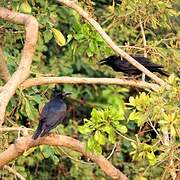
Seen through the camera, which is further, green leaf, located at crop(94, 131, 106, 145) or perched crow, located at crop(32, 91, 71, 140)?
perched crow, located at crop(32, 91, 71, 140)

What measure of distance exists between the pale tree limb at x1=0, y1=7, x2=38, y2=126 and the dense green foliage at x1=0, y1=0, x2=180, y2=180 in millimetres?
307

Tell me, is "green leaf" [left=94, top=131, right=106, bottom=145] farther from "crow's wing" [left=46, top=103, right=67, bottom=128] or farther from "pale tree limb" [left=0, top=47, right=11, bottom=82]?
"pale tree limb" [left=0, top=47, right=11, bottom=82]

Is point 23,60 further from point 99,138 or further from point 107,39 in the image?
point 99,138

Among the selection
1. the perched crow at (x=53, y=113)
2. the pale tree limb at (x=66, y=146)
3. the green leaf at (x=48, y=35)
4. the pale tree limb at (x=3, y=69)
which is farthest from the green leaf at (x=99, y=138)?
the green leaf at (x=48, y=35)

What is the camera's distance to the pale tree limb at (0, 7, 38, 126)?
14.1 feet

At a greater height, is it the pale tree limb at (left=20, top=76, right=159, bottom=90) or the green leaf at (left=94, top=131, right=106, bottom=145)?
the pale tree limb at (left=20, top=76, right=159, bottom=90)

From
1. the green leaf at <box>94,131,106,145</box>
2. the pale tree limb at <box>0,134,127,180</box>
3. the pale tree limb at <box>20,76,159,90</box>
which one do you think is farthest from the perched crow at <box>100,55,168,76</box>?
the green leaf at <box>94,131,106,145</box>

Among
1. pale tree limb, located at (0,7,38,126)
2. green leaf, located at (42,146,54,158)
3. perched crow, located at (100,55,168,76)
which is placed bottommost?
green leaf, located at (42,146,54,158)

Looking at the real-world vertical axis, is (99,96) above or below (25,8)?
below

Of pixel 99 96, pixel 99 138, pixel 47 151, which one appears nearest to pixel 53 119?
pixel 47 151

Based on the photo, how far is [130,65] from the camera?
6027mm

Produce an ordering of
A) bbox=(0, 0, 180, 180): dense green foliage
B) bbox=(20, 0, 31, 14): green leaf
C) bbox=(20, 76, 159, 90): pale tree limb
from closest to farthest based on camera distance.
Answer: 1. bbox=(0, 0, 180, 180): dense green foliage
2. bbox=(20, 76, 159, 90): pale tree limb
3. bbox=(20, 0, 31, 14): green leaf

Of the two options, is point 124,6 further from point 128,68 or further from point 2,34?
point 2,34

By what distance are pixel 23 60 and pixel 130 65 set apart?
164cm
